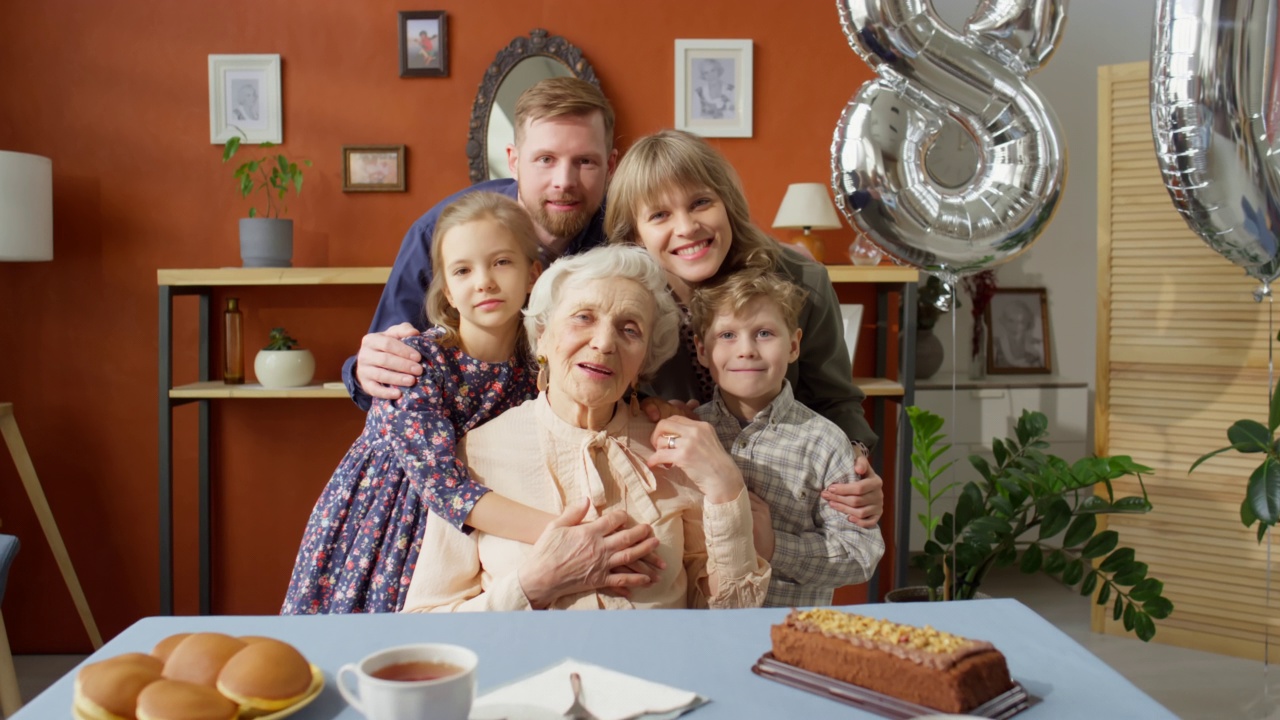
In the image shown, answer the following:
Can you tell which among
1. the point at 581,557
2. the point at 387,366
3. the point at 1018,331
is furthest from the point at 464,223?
the point at 1018,331

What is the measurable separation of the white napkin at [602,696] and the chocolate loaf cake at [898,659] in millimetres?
131

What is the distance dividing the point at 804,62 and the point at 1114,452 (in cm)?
195

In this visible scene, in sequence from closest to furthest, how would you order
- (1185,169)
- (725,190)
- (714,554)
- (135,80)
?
(1185,169), (714,554), (725,190), (135,80)

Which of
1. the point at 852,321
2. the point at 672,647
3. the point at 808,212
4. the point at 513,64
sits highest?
the point at 513,64

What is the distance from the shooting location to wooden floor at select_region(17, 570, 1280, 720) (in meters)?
3.17

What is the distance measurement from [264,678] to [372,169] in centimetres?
312

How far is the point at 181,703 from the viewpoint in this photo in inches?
33.4

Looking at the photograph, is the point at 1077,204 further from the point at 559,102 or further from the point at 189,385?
the point at 189,385

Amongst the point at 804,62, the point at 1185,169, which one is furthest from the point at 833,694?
the point at 804,62

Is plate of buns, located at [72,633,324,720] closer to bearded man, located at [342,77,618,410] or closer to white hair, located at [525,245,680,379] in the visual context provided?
white hair, located at [525,245,680,379]

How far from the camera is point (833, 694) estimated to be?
95 centimetres

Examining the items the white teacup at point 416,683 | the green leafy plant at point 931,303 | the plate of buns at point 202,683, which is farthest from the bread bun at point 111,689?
the green leafy plant at point 931,303

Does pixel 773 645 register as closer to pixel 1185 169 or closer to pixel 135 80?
pixel 1185 169

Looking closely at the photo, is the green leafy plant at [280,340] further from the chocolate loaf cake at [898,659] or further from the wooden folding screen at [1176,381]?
the wooden folding screen at [1176,381]
